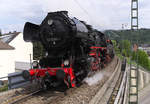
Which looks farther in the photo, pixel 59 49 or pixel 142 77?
pixel 142 77

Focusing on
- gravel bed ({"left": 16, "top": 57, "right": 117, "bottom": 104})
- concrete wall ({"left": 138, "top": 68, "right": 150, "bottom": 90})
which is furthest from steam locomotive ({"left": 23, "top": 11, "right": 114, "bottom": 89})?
concrete wall ({"left": 138, "top": 68, "right": 150, "bottom": 90})

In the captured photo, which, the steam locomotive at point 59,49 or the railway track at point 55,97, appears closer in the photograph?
the railway track at point 55,97

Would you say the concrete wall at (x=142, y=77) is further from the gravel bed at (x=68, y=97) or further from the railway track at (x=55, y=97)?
the railway track at (x=55, y=97)

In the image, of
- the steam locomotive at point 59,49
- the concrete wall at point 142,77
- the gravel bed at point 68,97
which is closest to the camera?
the gravel bed at point 68,97

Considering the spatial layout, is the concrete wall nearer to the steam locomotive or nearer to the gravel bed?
the gravel bed

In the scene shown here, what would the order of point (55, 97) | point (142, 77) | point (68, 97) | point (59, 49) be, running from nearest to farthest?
point (68, 97) < point (55, 97) < point (59, 49) < point (142, 77)

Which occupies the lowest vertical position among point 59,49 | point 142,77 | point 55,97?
point 142,77

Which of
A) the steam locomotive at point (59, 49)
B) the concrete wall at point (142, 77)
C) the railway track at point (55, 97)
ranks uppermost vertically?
the steam locomotive at point (59, 49)

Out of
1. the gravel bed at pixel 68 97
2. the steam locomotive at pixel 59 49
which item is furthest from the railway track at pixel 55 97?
the steam locomotive at pixel 59 49

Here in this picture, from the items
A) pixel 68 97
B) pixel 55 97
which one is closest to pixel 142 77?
pixel 68 97

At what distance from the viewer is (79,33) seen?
7.96 metres

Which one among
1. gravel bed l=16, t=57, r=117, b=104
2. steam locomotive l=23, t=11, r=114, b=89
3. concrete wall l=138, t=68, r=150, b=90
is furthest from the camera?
concrete wall l=138, t=68, r=150, b=90

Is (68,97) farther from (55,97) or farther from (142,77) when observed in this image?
(142,77)

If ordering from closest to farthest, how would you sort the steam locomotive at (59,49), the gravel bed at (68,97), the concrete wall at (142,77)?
the gravel bed at (68,97), the steam locomotive at (59,49), the concrete wall at (142,77)
